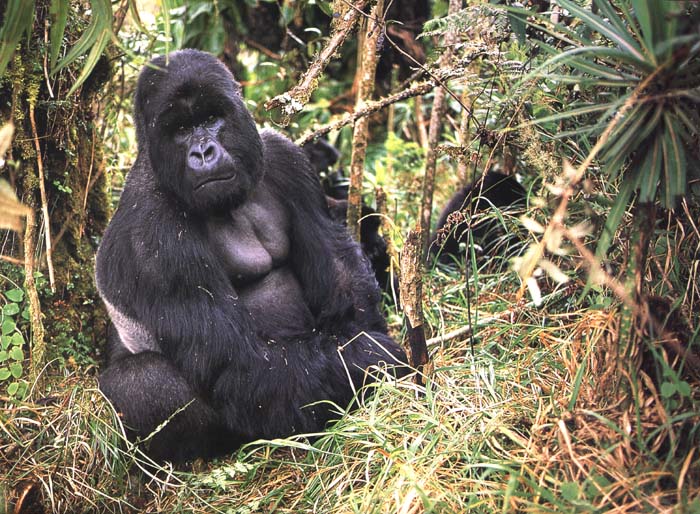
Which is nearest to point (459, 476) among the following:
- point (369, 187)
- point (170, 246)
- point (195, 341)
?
point (195, 341)

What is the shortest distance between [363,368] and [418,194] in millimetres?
2080

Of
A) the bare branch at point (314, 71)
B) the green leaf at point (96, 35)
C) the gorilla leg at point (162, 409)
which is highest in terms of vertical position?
the green leaf at point (96, 35)

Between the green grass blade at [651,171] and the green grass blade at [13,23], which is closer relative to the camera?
the green grass blade at [651,171]

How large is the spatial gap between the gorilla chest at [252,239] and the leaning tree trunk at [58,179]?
0.67m

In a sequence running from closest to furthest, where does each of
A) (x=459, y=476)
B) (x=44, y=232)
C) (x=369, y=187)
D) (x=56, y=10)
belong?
(x=459, y=476) → (x=56, y=10) → (x=44, y=232) → (x=369, y=187)

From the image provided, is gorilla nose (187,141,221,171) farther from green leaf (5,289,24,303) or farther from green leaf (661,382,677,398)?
green leaf (661,382,677,398)

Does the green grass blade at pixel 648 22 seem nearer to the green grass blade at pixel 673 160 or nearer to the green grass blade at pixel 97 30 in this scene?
the green grass blade at pixel 673 160

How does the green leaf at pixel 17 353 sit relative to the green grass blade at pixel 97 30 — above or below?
below

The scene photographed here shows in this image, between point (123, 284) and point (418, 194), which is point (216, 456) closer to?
point (123, 284)

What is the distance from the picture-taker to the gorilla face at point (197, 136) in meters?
3.01

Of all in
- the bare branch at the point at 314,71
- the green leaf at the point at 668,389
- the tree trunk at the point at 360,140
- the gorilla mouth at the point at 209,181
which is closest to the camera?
the green leaf at the point at 668,389

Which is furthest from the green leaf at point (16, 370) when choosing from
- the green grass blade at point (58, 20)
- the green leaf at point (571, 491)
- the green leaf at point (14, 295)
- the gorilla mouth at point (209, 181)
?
the green leaf at point (571, 491)

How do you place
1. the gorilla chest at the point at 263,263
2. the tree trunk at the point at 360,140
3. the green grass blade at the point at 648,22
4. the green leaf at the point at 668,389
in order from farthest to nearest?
the tree trunk at the point at 360,140
the gorilla chest at the point at 263,263
the green leaf at the point at 668,389
the green grass blade at the point at 648,22

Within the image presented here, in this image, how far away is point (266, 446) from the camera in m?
2.98
